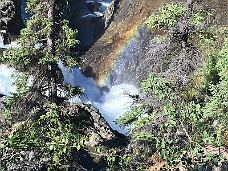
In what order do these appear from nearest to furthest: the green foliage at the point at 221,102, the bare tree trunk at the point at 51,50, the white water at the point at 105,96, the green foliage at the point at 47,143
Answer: the green foliage at the point at 47,143
the green foliage at the point at 221,102
the bare tree trunk at the point at 51,50
the white water at the point at 105,96

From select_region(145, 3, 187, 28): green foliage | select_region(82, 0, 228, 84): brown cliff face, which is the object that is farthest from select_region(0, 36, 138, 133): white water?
select_region(145, 3, 187, 28): green foliage

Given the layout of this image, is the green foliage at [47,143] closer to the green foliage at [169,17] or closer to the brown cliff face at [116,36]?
the green foliage at [169,17]

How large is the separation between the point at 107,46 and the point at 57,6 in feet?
62.0

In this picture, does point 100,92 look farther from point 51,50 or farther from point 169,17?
point 169,17

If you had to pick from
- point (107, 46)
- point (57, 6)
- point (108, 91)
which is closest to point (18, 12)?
point (107, 46)

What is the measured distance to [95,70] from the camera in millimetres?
30109

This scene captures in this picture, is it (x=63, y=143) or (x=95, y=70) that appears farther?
(x=95, y=70)

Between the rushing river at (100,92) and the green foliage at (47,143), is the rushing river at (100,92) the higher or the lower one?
the higher one

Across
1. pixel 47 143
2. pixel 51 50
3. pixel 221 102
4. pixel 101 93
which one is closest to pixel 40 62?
pixel 51 50

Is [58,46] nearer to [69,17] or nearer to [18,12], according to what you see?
[18,12]

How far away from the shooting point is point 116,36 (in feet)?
104

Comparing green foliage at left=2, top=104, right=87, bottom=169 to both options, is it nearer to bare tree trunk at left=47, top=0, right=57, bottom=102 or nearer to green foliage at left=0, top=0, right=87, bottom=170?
green foliage at left=0, top=0, right=87, bottom=170

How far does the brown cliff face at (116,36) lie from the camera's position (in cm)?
2945

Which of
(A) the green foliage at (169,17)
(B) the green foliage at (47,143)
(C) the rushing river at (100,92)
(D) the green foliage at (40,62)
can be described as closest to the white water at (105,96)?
(C) the rushing river at (100,92)
